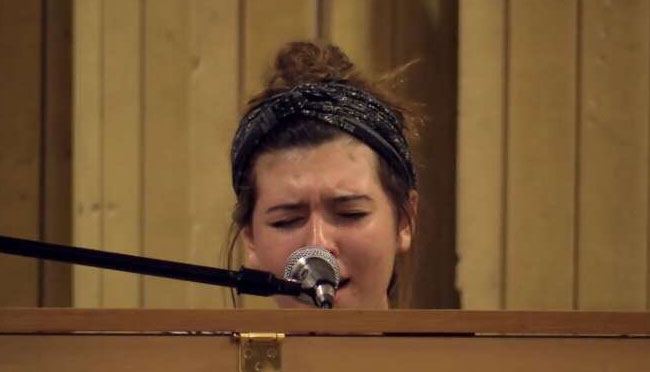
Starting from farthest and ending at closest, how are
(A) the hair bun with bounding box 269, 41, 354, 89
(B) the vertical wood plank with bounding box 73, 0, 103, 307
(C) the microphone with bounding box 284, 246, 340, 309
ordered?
(B) the vertical wood plank with bounding box 73, 0, 103, 307
(A) the hair bun with bounding box 269, 41, 354, 89
(C) the microphone with bounding box 284, 246, 340, 309

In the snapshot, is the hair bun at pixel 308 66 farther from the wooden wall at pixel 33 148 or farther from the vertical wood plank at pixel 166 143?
the wooden wall at pixel 33 148

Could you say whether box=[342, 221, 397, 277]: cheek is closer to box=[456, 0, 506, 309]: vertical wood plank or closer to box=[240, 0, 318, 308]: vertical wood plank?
box=[456, 0, 506, 309]: vertical wood plank

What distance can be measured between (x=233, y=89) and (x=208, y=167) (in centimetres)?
16

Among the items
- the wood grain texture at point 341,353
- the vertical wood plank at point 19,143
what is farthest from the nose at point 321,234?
the vertical wood plank at point 19,143

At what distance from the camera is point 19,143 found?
1.89 metres

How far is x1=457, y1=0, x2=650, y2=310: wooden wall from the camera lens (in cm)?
186

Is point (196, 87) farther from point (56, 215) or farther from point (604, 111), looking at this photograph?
point (604, 111)

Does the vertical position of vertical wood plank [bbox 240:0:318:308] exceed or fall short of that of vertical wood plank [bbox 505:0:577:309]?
it exceeds it

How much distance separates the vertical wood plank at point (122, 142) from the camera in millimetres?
1854

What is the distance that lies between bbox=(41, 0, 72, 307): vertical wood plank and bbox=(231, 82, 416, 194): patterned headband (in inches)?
26.9

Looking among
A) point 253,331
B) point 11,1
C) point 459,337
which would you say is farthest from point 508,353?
point 11,1

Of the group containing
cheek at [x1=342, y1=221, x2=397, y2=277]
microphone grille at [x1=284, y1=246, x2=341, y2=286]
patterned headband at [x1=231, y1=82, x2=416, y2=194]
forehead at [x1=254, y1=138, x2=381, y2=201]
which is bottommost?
microphone grille at [x1=284, y1=246, x2=341, y2=286]

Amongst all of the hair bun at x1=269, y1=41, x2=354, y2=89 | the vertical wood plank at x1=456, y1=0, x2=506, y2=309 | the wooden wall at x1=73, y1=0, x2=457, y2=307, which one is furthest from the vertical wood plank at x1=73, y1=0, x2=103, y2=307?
the vertical wood plank at x1=456, y1=0, x2=506, y2=309

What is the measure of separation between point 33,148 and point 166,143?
0.26 meters
